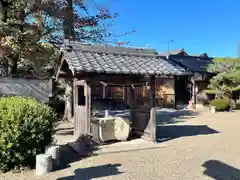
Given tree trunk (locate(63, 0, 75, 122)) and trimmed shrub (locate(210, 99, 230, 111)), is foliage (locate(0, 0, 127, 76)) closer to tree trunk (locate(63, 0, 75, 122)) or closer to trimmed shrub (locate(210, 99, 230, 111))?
tree trunk (locate(63, 0, 75, 122))

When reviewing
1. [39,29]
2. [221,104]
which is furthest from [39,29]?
[221,104]

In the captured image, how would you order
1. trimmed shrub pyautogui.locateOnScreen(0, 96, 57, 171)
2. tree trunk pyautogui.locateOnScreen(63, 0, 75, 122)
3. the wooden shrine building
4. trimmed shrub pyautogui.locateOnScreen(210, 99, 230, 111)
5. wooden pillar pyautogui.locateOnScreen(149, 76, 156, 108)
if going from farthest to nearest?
trimmed shrub pyautogui.locateOnScreen(210, 99, 230, 111)
tree trunk pyautogui.locateOnScreen(63, 0, 75, 122)
wooden pillar pyautogui.locateOnScreen(149, 76, 156, 108)
the wooden shrine building
trimmed shrub pyautogui.locateOnScreen(0, 96, 57, 171)

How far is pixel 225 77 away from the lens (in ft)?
56.7

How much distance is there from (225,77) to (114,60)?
40.5 ft

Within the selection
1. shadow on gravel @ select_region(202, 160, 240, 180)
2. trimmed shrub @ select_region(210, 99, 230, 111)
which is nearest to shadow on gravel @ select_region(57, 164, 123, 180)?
shadow on gravel @ select_region(202, 160, 240, 180)

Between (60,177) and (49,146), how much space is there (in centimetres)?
112

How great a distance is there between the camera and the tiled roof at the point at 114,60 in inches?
268

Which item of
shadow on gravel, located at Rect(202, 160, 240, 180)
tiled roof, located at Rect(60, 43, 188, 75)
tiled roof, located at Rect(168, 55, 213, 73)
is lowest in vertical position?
shadow on gravel, located at Rect(202, 160, 240, 180)

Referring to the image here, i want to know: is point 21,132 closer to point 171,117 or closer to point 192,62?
point 171,117

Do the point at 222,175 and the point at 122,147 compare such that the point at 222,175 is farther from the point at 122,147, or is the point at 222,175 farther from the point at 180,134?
the point at 180,134

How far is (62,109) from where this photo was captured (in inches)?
580

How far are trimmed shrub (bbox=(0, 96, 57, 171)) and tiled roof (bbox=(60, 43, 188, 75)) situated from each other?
1590 mm

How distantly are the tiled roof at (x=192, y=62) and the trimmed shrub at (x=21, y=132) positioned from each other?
634 inches

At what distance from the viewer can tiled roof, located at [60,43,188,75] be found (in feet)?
22.4
